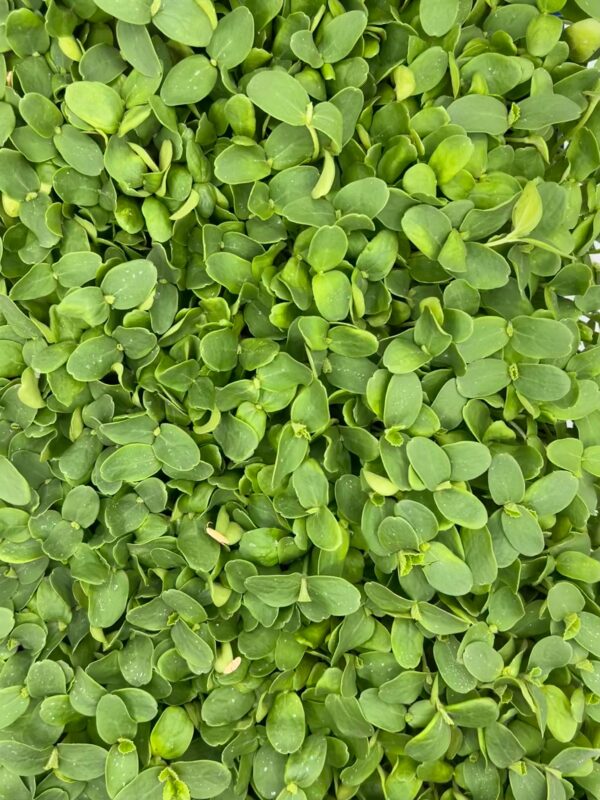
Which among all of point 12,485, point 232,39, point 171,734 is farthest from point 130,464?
point 232,39

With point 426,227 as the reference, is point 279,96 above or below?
above

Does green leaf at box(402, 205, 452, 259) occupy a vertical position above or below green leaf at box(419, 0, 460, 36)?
below

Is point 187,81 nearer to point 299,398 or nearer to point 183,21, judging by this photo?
point 183,21

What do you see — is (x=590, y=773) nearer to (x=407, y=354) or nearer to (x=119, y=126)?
(x=407, y=354)

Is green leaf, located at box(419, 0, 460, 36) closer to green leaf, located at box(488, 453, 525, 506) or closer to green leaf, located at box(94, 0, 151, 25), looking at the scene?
green leaf, located at box(94, 0, 151, 25)

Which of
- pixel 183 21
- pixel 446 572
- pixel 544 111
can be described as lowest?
pixel 446 572

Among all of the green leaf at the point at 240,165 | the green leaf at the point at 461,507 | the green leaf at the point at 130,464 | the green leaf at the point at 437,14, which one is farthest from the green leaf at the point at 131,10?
the green leaf at the point at 461,507

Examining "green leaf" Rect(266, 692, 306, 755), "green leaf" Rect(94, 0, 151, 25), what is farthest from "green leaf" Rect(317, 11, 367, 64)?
"green leaf" Rect(266, 692, 306, 755)

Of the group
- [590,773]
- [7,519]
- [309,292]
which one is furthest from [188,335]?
[590,773]
